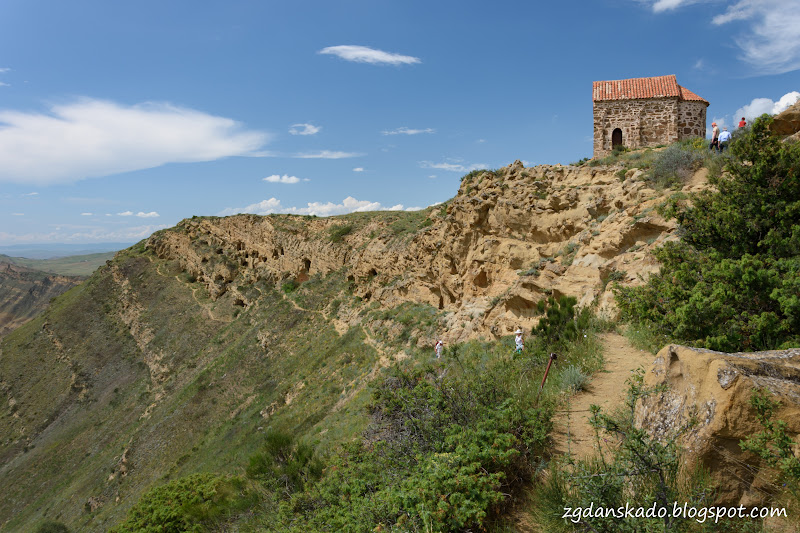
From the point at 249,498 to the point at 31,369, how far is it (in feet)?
152

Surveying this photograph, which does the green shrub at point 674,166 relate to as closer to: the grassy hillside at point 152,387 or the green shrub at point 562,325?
the green shrub at point 562,325

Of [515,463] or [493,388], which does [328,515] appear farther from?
[493,388]

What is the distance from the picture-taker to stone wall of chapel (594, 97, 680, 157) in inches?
→ 668

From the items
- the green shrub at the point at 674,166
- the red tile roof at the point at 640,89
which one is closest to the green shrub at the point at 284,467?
the green shrub at the point at 674,166

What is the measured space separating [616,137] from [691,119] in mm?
2799

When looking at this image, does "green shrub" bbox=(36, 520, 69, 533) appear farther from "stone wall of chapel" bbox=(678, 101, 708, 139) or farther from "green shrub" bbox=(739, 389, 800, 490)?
"stone wall of chapel" bbox=(678, 101, 708, 139)

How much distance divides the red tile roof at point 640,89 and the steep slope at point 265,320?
200 inches

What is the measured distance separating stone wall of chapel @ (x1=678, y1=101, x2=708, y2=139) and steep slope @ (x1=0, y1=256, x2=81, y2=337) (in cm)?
11756

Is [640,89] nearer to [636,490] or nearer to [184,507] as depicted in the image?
[636,490]

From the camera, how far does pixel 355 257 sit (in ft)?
96.0

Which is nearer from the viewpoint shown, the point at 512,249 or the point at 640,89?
the point at 512,249

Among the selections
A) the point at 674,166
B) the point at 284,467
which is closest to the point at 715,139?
the point at 674,166

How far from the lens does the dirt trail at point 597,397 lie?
16.3 ft

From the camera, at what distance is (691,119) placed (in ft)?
55.7
